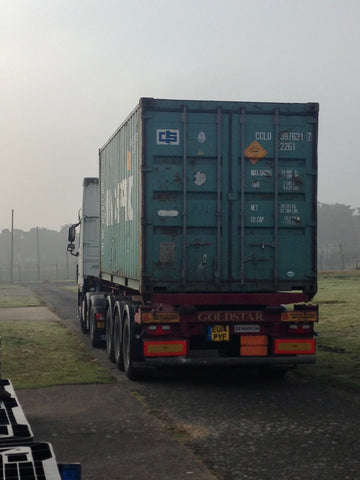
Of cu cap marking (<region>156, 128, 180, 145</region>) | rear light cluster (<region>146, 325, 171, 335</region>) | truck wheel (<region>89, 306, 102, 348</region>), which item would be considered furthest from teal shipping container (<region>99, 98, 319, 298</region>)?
truck wheel (<region>89, 306, 102, 348</region>)

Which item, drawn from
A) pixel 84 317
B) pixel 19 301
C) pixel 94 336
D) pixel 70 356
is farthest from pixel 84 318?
pixel 19 301

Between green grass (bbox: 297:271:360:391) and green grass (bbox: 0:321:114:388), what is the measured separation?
361 cm

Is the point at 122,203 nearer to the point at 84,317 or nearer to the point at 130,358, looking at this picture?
the point at 130,358

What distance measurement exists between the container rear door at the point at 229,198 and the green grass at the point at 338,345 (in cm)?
171

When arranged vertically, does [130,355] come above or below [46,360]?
above

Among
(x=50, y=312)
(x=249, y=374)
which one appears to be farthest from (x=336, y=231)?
(x=249, y=374)

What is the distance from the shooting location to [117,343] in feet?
41.9

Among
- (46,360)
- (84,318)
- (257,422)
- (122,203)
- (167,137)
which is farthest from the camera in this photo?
(84,318)

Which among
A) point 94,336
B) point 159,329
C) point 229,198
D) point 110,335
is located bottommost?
point 94,336

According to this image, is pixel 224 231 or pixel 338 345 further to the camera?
pixel 338 345

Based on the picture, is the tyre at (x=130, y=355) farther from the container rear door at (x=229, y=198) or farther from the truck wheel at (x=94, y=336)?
the truck wheel at (x=94, y=336)

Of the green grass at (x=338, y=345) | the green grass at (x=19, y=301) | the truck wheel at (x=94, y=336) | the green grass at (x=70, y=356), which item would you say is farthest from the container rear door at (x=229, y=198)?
the green grass at (x=19, y=301)

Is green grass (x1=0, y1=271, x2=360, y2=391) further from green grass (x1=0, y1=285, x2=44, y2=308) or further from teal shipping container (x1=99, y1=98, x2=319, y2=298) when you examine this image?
green grass (x1=0, y1=285, x2=44, y2=308)

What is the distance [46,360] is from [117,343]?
172 cm
